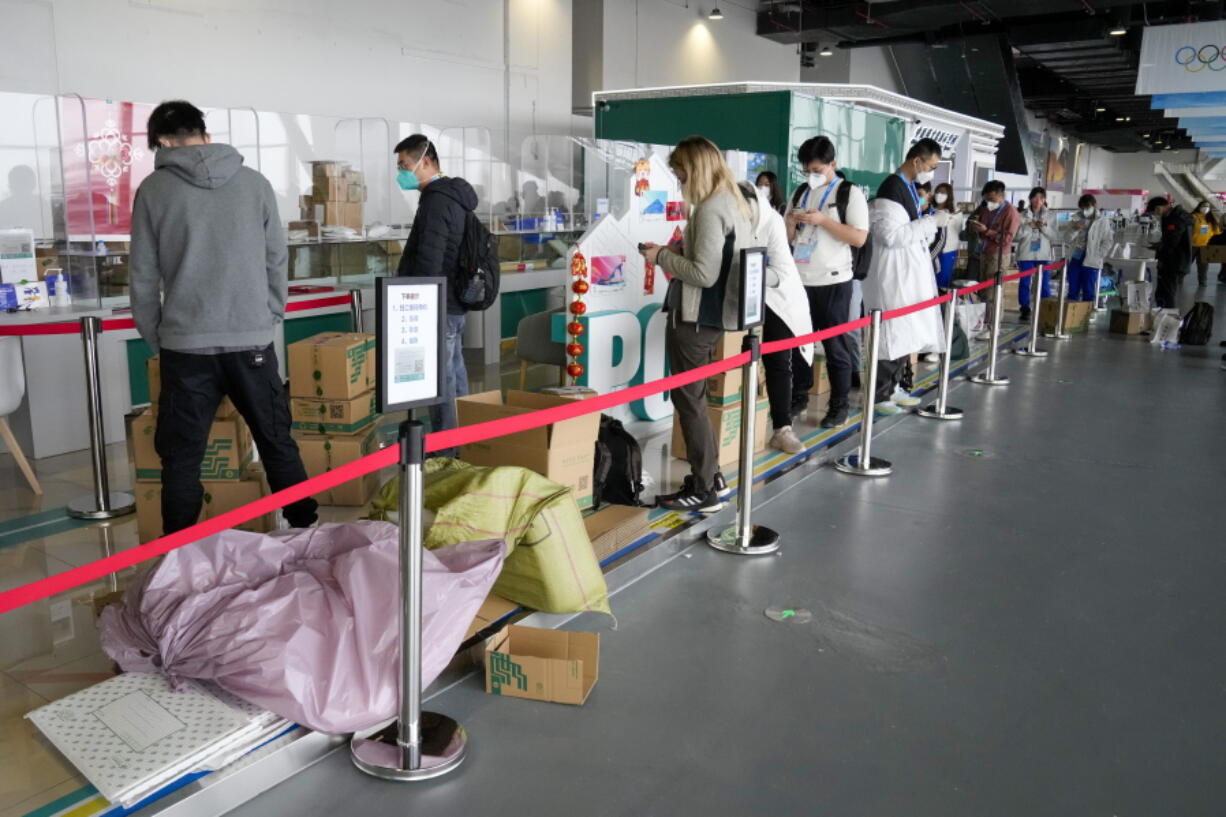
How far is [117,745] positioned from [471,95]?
9955 millimetres

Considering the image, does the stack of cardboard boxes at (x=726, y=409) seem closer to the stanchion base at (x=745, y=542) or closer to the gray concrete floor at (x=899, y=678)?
the gray concrete floor at (x=899, y=678)

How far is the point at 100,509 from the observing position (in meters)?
4.30

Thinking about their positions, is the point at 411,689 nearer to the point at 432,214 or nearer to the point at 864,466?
the point at 432,214

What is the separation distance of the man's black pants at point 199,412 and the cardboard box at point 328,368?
771 mm

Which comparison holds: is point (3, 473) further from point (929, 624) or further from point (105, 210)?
point (929, 624)

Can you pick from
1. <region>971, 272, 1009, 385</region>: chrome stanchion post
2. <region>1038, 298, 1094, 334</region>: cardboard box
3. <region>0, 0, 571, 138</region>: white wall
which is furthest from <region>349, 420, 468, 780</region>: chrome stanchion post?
<region>1038, 298, 1094, 334</region>: cardboard box

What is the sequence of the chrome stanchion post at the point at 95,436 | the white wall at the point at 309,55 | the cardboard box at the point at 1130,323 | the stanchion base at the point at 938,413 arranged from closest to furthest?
1. the chrome stanchion post at the point at 95,436
2. the stanchion base at the point at 938,413
3. the white wall at the point at 309,55
4. the cardboard box at the point at 1130,323

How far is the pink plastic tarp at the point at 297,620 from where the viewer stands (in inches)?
96.0

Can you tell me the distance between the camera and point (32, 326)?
449cm

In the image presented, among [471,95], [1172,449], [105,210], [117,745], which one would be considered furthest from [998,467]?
[471,95]

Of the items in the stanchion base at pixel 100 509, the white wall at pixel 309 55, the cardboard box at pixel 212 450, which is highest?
the white wall at pixel 309 55

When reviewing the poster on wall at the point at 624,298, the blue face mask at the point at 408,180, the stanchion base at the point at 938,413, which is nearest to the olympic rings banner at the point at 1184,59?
the stanchion base at the point at 938,413

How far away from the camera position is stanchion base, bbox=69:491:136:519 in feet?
14.0

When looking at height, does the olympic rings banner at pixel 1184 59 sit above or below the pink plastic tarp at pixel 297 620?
above
